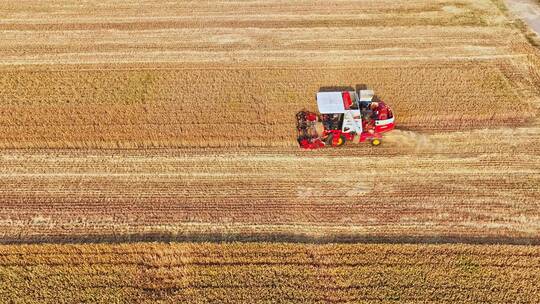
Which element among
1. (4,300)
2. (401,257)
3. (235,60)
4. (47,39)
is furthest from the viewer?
(47,39)

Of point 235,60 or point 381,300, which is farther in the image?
point 235,60

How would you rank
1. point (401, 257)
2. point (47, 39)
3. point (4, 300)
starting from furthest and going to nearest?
point (47, 39) < point (401, 257) < point (4, 300)

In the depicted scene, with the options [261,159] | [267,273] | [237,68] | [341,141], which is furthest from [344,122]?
[237,68]

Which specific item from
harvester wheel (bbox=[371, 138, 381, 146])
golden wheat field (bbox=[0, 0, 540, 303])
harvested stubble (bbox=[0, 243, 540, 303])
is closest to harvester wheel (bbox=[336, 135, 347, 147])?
golden wheat field (bbox=[0, 0, 540, 303])

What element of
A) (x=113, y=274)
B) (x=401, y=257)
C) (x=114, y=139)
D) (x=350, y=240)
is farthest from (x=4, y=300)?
(x=401, y=257)

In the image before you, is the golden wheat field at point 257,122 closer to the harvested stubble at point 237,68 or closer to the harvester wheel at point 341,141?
the harvested stubble at point 237,68

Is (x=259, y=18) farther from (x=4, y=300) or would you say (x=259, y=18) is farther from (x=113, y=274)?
(x=4, y=300)
